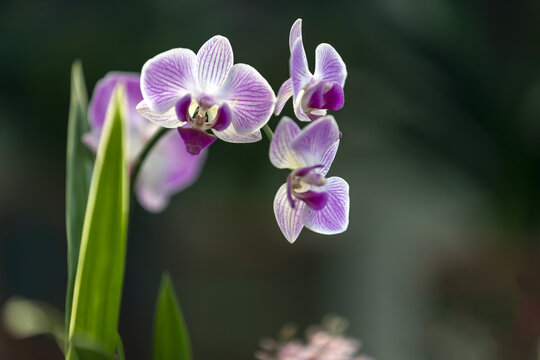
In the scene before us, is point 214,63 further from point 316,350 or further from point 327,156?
point 316,350

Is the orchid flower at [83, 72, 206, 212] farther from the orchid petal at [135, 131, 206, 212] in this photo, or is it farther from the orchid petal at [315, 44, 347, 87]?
the orchid petal at [315, 44, 347, 87]

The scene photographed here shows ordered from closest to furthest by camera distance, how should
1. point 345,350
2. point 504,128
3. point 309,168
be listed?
point 309,168, point 345,350, point 504,128

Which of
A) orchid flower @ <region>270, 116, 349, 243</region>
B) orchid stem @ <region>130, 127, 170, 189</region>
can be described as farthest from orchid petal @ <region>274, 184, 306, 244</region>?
orchid stem @ <region>130, 127, 170, 189</region>

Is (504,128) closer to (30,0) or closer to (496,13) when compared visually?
(496,13)

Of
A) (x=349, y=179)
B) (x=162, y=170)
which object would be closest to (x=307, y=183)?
(x=162, y=170)

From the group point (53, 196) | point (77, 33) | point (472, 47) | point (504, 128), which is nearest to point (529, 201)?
point (504, 128)
